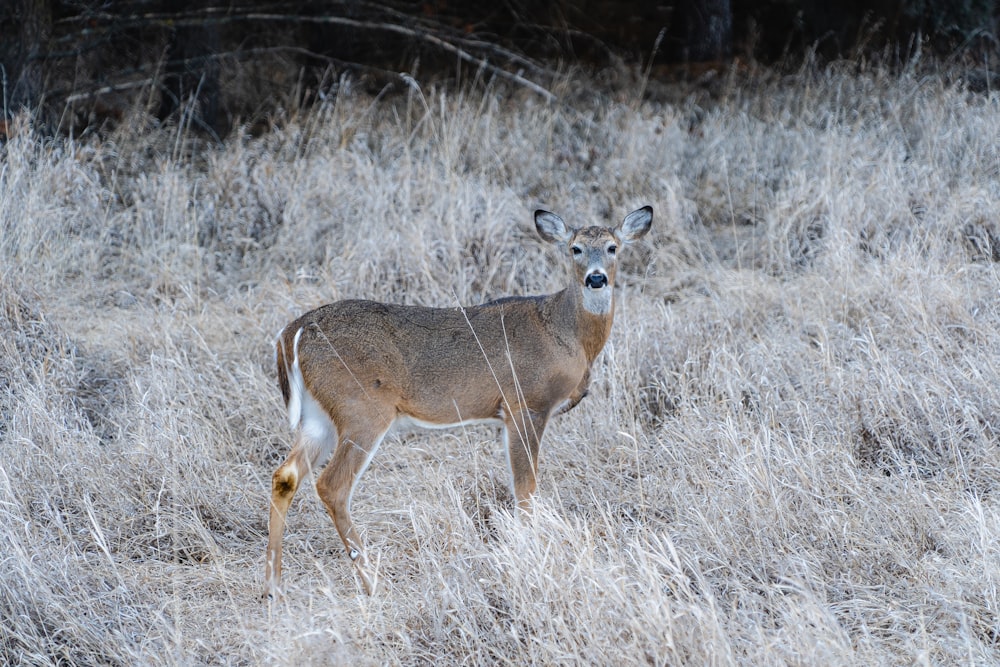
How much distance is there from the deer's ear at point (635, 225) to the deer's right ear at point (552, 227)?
0.74 feet

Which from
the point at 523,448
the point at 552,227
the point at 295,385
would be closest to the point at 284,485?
the point at 295,385

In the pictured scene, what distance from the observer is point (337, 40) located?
1085 cm

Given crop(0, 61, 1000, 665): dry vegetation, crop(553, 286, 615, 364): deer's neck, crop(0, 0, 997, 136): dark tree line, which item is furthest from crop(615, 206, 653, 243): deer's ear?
crop(0, 0, 997, 136): dark tree line

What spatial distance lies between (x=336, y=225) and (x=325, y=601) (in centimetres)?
374

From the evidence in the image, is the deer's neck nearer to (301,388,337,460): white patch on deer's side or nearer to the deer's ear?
the deer's ear

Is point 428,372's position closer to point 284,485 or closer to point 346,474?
point 346,474

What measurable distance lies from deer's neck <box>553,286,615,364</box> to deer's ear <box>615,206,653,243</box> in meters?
0.40

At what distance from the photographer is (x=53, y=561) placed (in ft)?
12.3

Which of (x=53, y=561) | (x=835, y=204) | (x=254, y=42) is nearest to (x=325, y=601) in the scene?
(x=53, y=561)

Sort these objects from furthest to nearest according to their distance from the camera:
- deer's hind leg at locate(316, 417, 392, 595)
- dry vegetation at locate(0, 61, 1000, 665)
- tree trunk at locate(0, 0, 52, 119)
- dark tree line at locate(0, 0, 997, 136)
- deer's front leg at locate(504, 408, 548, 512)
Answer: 1. dark tree line at locate(0, 0, 997, 136)
2. tree trunk at locate(0, 0, 52, 119)
3. deer's front leg at locate(504, 408, 548, 512)
4. deer's hind leg at locate(316, 417, 392, 595)
5. dry vegetation at locate(0, 61, 1000, 665)

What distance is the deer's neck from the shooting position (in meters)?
4.65

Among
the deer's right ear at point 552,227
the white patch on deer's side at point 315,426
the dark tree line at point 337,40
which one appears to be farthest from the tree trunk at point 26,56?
the white patch on deer's side at point 315,426

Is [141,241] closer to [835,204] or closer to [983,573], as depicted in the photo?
[835,204]

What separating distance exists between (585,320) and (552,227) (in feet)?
1.68
